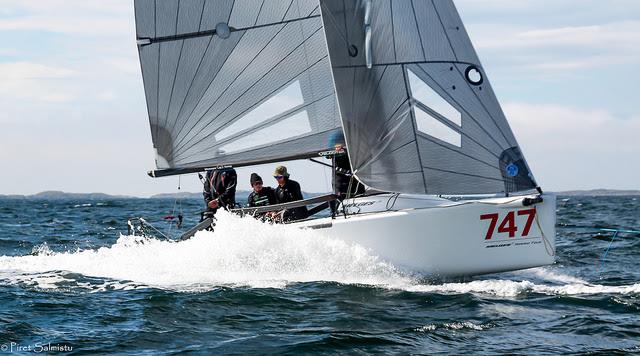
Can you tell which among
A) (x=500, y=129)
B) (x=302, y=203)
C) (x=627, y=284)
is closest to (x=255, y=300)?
(x=302, y=203)

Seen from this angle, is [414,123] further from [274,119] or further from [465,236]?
[274,119]

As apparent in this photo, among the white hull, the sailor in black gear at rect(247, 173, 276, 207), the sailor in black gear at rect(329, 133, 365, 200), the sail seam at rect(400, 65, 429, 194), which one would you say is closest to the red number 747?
the white hull

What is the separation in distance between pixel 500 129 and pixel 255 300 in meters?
3.16

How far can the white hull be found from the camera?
8.75 m

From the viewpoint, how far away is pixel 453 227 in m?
8.78

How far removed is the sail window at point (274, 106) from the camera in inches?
401

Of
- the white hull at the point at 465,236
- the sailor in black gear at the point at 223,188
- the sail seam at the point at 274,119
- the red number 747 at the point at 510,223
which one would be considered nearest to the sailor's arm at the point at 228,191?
the sailor in black gear at the point at 223,188

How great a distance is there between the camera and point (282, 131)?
10258 millimetres

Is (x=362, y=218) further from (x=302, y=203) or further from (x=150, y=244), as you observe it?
(x=150, y=244)

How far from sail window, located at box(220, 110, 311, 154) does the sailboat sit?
1 cm

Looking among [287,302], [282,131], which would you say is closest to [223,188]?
[282,131]

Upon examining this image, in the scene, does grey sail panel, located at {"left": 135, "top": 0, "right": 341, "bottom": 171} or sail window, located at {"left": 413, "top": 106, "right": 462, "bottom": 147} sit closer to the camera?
sail window, located at {"left": 413, "top": 106, "right": 462, "bottom": 147}

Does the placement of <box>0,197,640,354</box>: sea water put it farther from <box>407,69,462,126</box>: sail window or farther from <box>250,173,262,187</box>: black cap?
<box>407,69,462,126</box>: sail window

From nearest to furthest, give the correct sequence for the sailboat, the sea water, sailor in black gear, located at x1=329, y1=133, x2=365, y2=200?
the sea water
the sailboat
sailor in black gear, located at x1=329, y1=133, x2=365, y2=200
